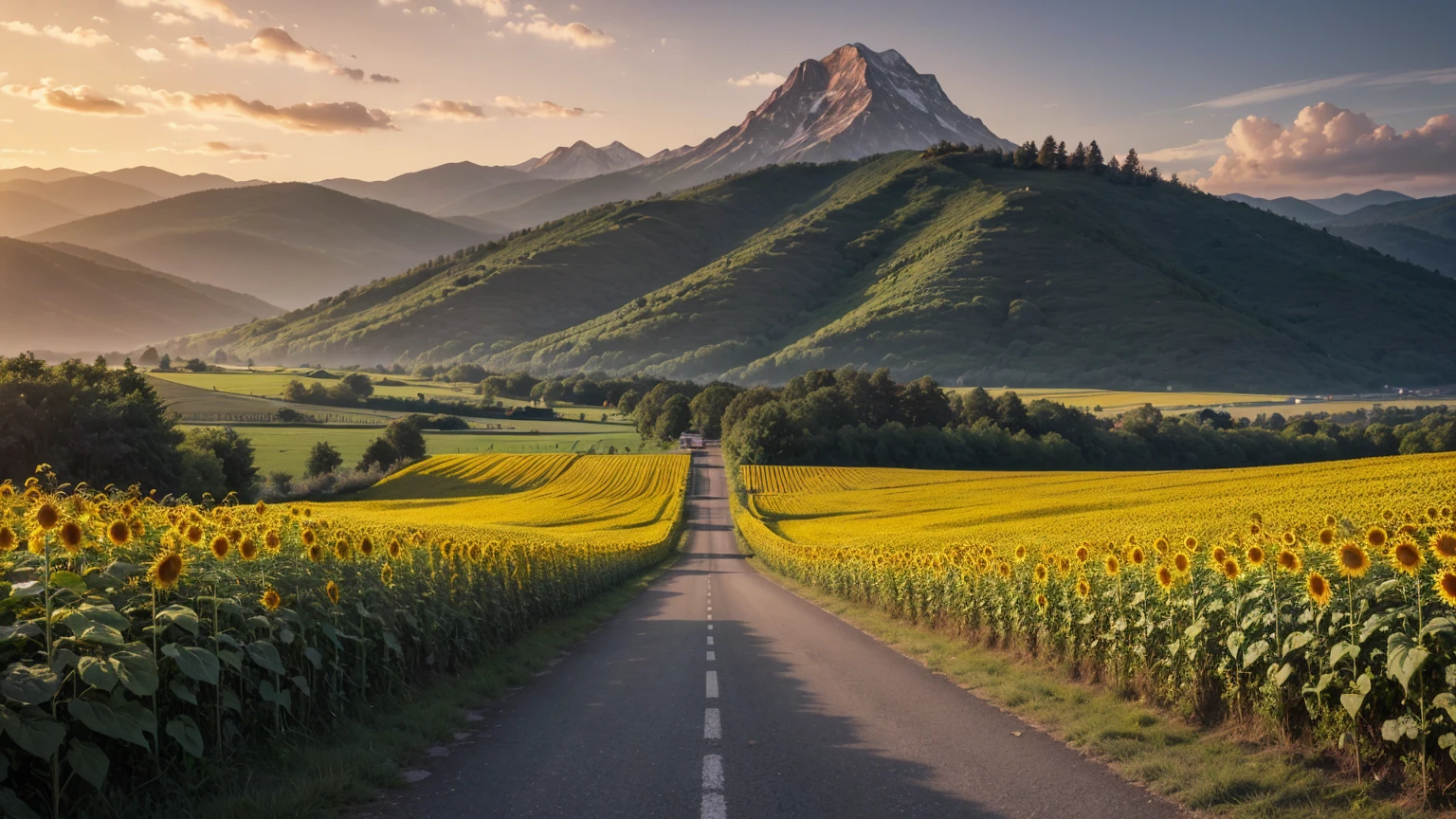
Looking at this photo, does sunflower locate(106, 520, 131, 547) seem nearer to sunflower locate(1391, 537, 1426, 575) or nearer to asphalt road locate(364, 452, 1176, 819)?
asphalt road locate(364, 452, 1176, 819)

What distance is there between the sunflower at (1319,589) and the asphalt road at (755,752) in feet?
6.43

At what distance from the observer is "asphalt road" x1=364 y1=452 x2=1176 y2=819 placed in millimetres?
6445

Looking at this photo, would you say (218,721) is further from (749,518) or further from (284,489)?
(284,489)

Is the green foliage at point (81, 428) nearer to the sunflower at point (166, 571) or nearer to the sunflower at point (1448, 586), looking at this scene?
the sunflower at point (166, 571)

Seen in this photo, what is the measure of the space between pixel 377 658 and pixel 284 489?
79148 mm

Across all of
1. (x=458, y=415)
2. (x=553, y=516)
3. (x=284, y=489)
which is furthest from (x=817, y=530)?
(x=458, y=415)

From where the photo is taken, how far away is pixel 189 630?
6.22m

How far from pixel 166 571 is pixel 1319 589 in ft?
27.5

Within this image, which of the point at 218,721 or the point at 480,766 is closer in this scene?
the point at 218,721

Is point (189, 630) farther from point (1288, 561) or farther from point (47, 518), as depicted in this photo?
point (1288, 561)

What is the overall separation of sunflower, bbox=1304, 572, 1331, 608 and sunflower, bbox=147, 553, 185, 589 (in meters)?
8.30

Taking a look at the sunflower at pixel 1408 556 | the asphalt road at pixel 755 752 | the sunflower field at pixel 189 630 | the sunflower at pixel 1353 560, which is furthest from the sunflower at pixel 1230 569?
the sunflower field at pixel 189 630

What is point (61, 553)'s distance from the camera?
6520 millimetres

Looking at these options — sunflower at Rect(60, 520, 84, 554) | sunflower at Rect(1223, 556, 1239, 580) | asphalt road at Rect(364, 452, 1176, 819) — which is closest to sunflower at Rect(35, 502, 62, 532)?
sunflower at Rect(60, 520, 84, 554)
